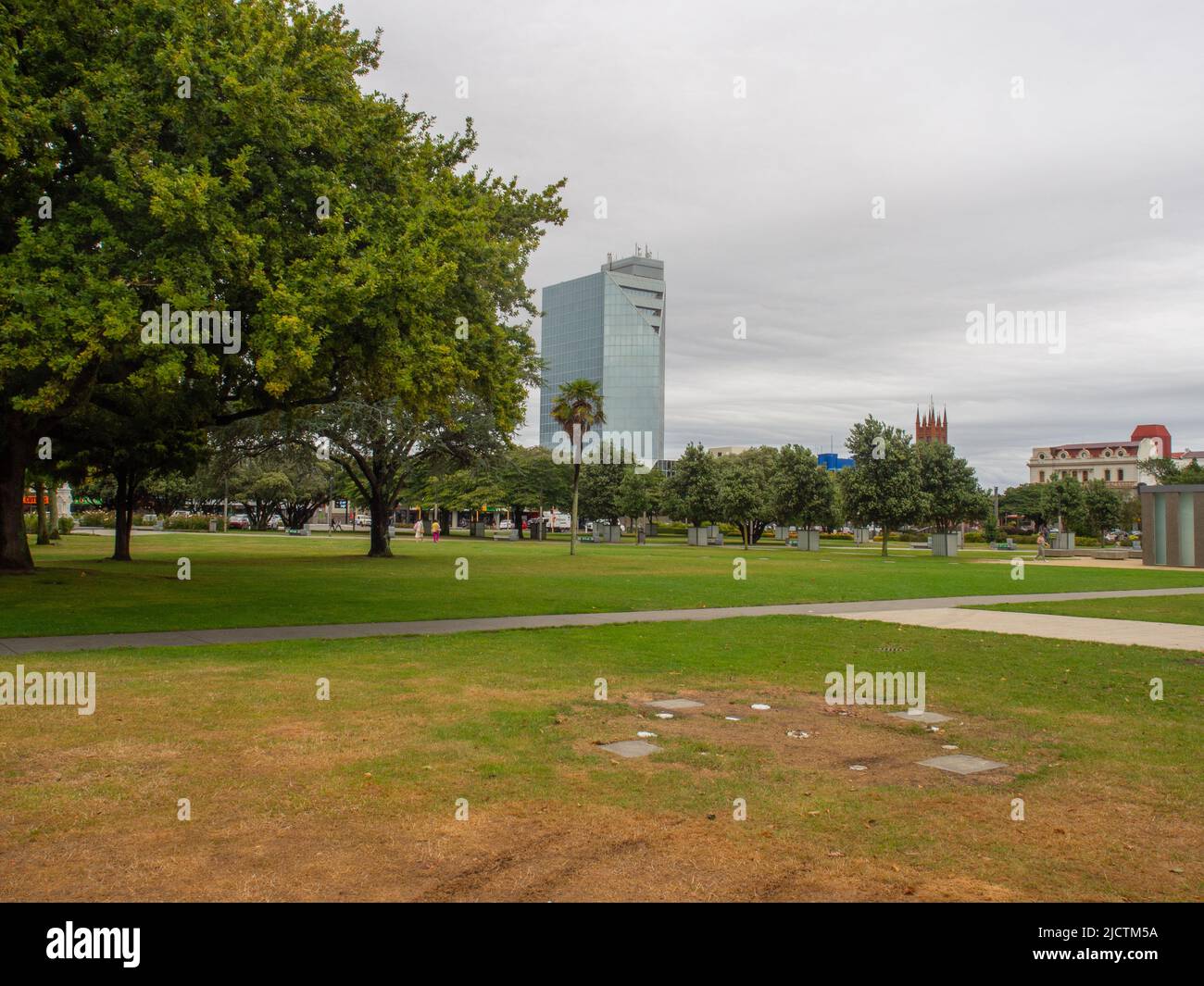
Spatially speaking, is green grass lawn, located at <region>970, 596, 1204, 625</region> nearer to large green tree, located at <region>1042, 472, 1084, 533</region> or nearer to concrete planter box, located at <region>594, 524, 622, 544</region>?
concrete planter box, located at <region>594, 524, 622, 544</region>

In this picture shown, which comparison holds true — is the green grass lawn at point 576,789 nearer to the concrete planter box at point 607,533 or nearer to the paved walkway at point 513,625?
the paved walkway at point 513,625

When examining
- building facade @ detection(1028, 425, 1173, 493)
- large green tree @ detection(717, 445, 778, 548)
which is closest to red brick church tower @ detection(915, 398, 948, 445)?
building facade @ detection(1028, 425, 1173, 493)

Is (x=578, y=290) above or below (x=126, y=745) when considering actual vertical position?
above

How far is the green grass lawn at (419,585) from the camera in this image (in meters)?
17.6

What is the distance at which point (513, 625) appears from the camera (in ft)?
55.5

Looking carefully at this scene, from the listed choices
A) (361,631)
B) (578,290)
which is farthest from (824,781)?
(578,290)

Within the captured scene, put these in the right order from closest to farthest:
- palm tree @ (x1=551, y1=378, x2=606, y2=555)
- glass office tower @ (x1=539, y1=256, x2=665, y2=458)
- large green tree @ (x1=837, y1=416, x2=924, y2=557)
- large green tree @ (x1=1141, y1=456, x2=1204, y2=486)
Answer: large green tree @ (x1=837, y1=416, x2=924, y2=557), palm tree @ (x1=551, y1=378, x2=606, y2=555), large green tree @ (x1=1141, y1=456, x2=1204, y2=486), glass office tower @ (x1=539, y1=256, x2=665, y2=458)

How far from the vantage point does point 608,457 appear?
3108 inches

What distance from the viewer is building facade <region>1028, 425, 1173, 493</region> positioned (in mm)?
139250

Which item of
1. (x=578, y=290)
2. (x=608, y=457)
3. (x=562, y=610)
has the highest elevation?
(x=578, y=290)

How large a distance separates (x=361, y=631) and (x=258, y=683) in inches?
200

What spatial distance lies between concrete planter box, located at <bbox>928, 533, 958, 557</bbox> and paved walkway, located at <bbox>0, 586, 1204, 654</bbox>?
31.9 metres
